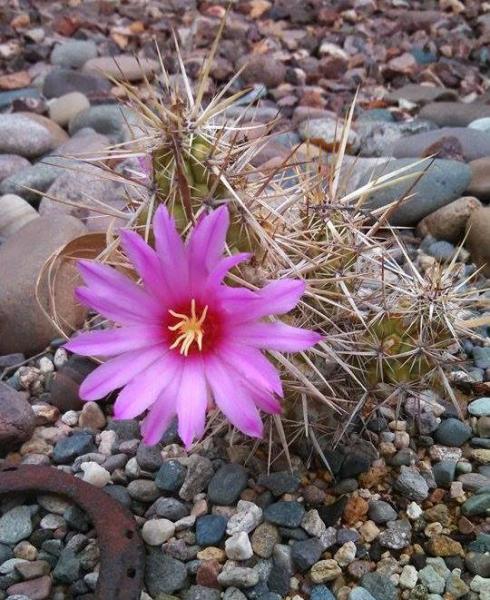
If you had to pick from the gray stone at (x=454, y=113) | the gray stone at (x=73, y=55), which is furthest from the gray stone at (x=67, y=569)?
the gray stone at (x=73, y=55)

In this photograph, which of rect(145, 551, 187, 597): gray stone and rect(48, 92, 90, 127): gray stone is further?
rect(48, 92, 90, 127): gray stone

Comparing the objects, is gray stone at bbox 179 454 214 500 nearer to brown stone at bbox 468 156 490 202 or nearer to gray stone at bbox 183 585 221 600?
gray stone at bbox 183 585 221 600

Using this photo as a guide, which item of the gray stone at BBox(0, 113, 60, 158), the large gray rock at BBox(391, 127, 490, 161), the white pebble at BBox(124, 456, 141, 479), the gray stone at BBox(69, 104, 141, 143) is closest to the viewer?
the white pebble at BBox(124, 456, 141, 479)

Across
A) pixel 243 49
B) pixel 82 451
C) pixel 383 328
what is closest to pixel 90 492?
pixel 82 451

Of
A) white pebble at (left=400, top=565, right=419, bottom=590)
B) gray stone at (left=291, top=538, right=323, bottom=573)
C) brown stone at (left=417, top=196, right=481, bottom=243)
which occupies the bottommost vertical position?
brown stone at (left=417, top=196, right=481, bottom=243)

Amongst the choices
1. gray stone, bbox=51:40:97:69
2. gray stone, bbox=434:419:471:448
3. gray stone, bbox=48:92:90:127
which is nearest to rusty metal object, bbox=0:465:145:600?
gray stone, bbox=434:419:471:448

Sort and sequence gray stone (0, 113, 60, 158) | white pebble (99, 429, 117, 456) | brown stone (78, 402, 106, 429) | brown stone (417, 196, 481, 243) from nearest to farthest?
1. white pebble (99, 429, 117, 456)
2. brown stone (78, 402, 106, 429)
3. brown stone (417, 196, 481, 243)
4. gray stone (0, 113, 60, 158)

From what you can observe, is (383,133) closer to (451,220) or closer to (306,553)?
(451,220)
